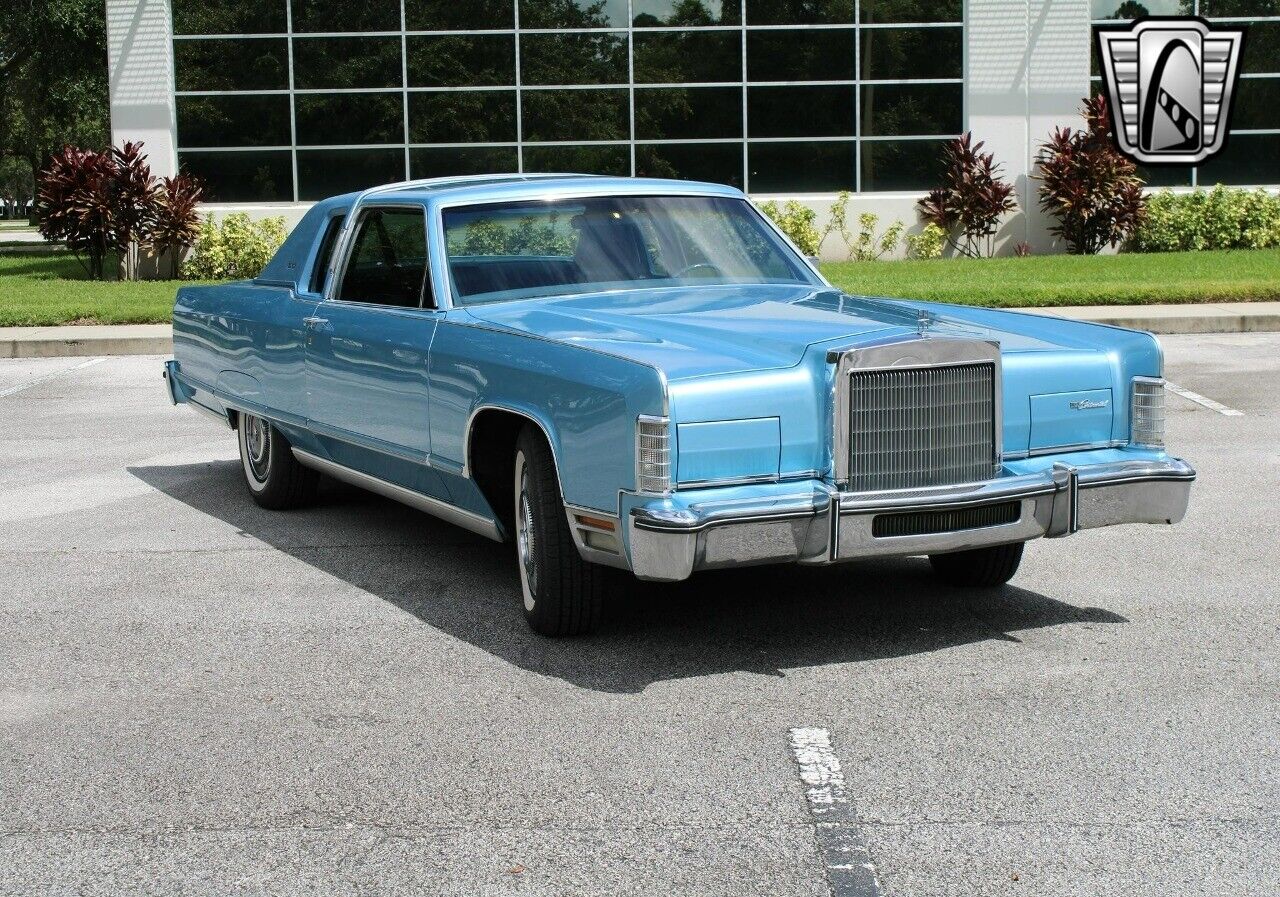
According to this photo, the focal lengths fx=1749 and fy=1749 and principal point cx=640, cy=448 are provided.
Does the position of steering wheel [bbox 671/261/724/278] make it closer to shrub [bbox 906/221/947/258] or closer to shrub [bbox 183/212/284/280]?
shrub [bbox 183/212/284/280]

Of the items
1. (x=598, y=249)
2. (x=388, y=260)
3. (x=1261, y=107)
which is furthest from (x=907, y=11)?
(x=598, y=249)

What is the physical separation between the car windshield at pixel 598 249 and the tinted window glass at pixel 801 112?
67.0ft

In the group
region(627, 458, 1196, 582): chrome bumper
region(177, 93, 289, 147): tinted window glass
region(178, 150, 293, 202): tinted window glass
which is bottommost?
region(627, 458, 1196, 582): chrome bumper

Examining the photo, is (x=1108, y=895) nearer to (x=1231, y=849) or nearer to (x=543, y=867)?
(x=1231, y=849)

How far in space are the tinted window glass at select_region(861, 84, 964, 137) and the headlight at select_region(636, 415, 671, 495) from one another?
22.9 m

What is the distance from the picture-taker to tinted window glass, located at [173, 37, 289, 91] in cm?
2731

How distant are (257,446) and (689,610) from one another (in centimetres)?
325

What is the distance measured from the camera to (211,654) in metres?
6.18

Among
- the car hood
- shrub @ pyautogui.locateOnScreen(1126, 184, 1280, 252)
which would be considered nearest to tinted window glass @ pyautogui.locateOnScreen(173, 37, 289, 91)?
shrub @ pyautogui.locateOnScreen(1126, 184, 1280, 252)

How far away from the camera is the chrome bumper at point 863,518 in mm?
5406

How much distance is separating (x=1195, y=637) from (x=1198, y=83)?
2493 centimetres

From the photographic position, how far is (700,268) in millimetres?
7379

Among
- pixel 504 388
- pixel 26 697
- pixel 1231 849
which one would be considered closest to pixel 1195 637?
pixel 1231 849

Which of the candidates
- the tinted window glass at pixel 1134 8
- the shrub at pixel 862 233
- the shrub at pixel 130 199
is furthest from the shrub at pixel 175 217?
the tinted window glass at pixel 1134 8
